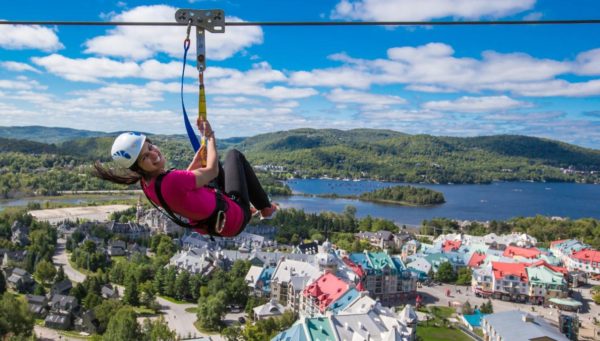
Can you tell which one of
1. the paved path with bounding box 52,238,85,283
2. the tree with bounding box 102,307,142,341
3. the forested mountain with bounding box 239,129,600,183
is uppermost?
the forested mountain with bounding box 239,129,600,183

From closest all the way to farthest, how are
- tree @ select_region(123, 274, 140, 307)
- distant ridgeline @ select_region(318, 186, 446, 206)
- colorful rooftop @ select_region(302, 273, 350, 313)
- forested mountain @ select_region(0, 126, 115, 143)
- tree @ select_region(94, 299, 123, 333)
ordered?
tree @ select_region(94, 299, 123, 333) < colorful rooftop @ select_region(302, 273, 350, 313) < tree @ select_region(123, 274, 140, 307) < distant ridgeline @ select_region(318, 186, 446, 206) < forested mountain @ select_region(0, 126, 115, 143)

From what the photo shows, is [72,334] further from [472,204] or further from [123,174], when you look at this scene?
[472,204]

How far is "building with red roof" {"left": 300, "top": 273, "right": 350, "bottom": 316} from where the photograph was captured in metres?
13.0

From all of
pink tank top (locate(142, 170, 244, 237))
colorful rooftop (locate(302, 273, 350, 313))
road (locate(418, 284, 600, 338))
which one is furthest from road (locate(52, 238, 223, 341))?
pink tank top (locate(142, 170, 244, 237))

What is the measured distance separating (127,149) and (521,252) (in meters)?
22.5

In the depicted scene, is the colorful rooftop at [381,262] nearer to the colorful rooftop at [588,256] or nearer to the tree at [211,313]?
the tree at [211,313]

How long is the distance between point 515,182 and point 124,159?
8552 cm

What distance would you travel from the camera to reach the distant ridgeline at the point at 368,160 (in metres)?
50.8

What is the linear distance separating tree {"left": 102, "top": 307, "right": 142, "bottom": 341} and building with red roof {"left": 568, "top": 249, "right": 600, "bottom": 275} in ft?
63.2

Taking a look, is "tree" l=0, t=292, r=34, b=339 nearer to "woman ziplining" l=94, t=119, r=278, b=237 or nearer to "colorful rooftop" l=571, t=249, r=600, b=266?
"woman ziplining" l=94, t=119, r=278, b=237

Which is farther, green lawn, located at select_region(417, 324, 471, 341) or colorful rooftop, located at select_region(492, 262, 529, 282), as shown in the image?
colorful rooftop, located at select_region(492, 262, 529, 282)

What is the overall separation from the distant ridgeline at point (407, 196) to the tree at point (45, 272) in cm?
3404

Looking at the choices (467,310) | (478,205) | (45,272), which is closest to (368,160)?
(478,205)

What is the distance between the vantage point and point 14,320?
10852 millimetres
